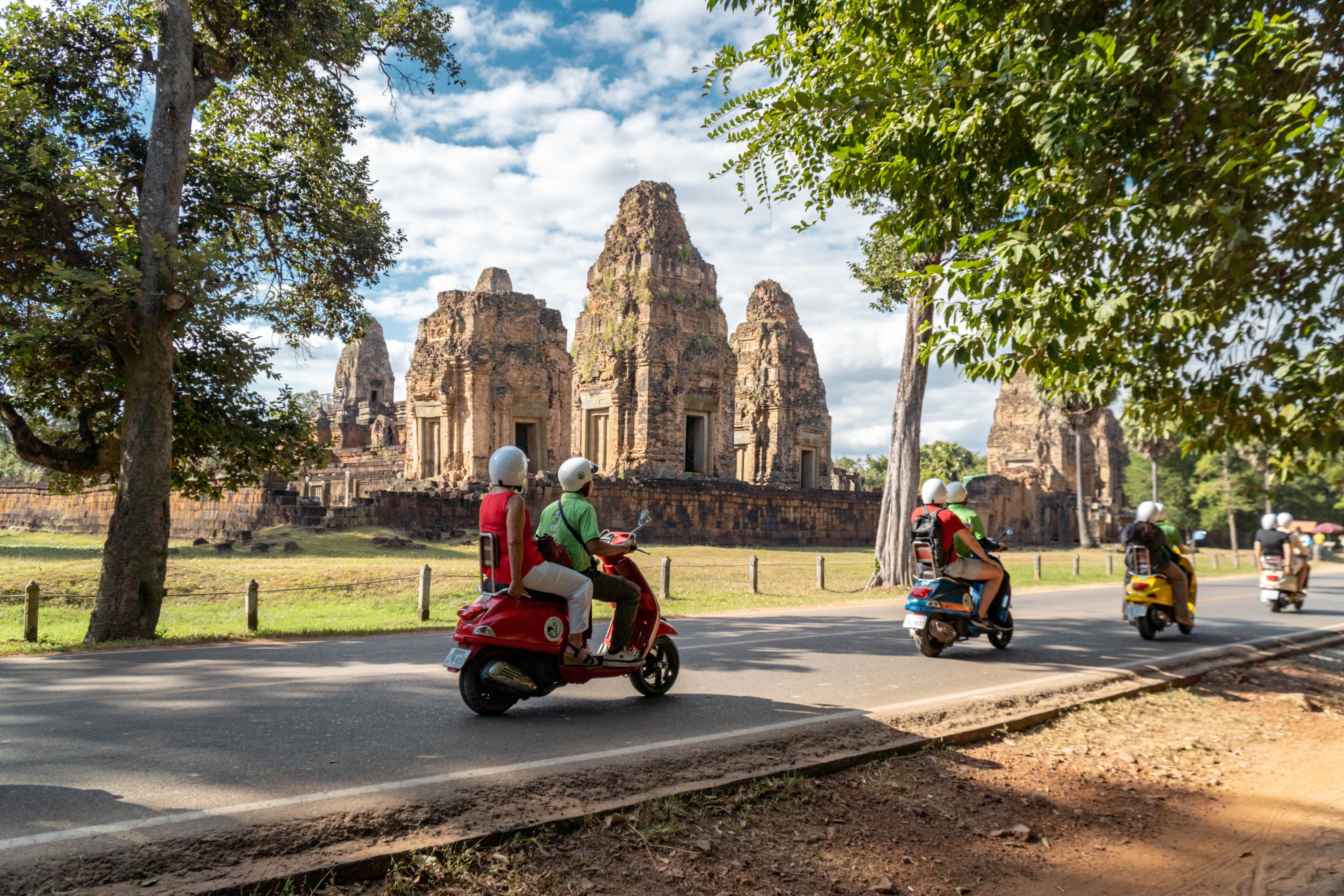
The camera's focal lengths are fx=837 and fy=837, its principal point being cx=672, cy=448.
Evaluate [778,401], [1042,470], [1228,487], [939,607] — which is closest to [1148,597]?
[939,607]

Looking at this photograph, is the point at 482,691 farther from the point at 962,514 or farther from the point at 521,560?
the point at 962,514

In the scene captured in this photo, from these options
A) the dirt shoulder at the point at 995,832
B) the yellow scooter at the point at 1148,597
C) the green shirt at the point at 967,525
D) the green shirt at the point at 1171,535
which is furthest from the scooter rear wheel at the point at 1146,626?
the dirt shoulder at the point at 995,832

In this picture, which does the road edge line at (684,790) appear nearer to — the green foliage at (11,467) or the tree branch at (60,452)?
the tree branch at (60,452)

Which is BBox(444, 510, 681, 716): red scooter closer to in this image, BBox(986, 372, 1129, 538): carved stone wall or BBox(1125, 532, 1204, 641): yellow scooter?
BBox(1125, 532, 1204, 641): yellow scooter

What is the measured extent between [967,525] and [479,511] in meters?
18.1

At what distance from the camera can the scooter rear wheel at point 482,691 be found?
5.14 metres

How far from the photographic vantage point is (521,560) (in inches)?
197

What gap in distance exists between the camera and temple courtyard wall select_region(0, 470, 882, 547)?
23172 mm

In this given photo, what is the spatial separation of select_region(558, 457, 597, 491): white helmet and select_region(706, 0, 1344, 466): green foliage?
2.49 meters

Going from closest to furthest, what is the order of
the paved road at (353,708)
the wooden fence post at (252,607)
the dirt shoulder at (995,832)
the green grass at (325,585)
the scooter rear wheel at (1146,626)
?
the dirt shoulder at (995,832), the paved road at (353,708), the scooter rear wheel at (1146,626), the wooden fence post at (252,607), the green grass at (325,585)

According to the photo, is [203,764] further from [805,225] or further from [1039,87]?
[805,225]

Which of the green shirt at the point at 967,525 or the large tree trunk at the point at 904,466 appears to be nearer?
the green shirt at the point at 967,525

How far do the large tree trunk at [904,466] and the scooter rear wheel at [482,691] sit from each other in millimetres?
12935

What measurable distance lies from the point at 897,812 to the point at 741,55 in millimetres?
7555
